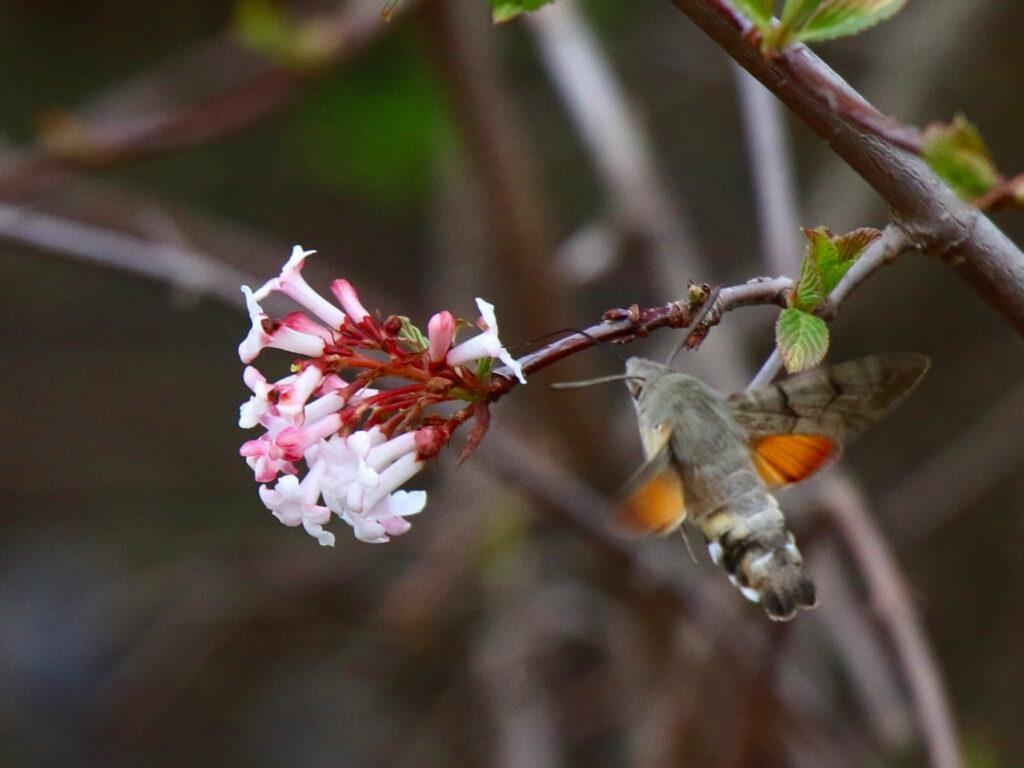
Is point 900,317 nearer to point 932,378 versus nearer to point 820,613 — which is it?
point 932,378

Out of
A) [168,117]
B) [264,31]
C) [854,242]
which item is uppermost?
[168,117]

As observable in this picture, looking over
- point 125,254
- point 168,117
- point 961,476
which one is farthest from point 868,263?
point 961,476

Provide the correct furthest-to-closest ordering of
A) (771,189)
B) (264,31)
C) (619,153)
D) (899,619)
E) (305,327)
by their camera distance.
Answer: (619,153) → (264,31) → (771,189) → (899,619) → (305,327)

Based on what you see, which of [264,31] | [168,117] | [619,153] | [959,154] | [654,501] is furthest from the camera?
[619,153]

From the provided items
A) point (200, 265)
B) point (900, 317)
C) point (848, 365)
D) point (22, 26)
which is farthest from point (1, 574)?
point (848, 365)

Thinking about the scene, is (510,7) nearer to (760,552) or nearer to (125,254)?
(760,552)

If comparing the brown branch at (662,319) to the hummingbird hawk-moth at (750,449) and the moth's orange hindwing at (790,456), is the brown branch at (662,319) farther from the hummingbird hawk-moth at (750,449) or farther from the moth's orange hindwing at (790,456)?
the moth's orange hindwing at (790,456)

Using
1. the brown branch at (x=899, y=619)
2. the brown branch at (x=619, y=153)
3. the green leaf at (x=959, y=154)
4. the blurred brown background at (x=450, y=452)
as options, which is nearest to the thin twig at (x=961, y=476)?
the blurred brown background at (x=450, y=452)

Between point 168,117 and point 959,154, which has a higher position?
point 168,117
